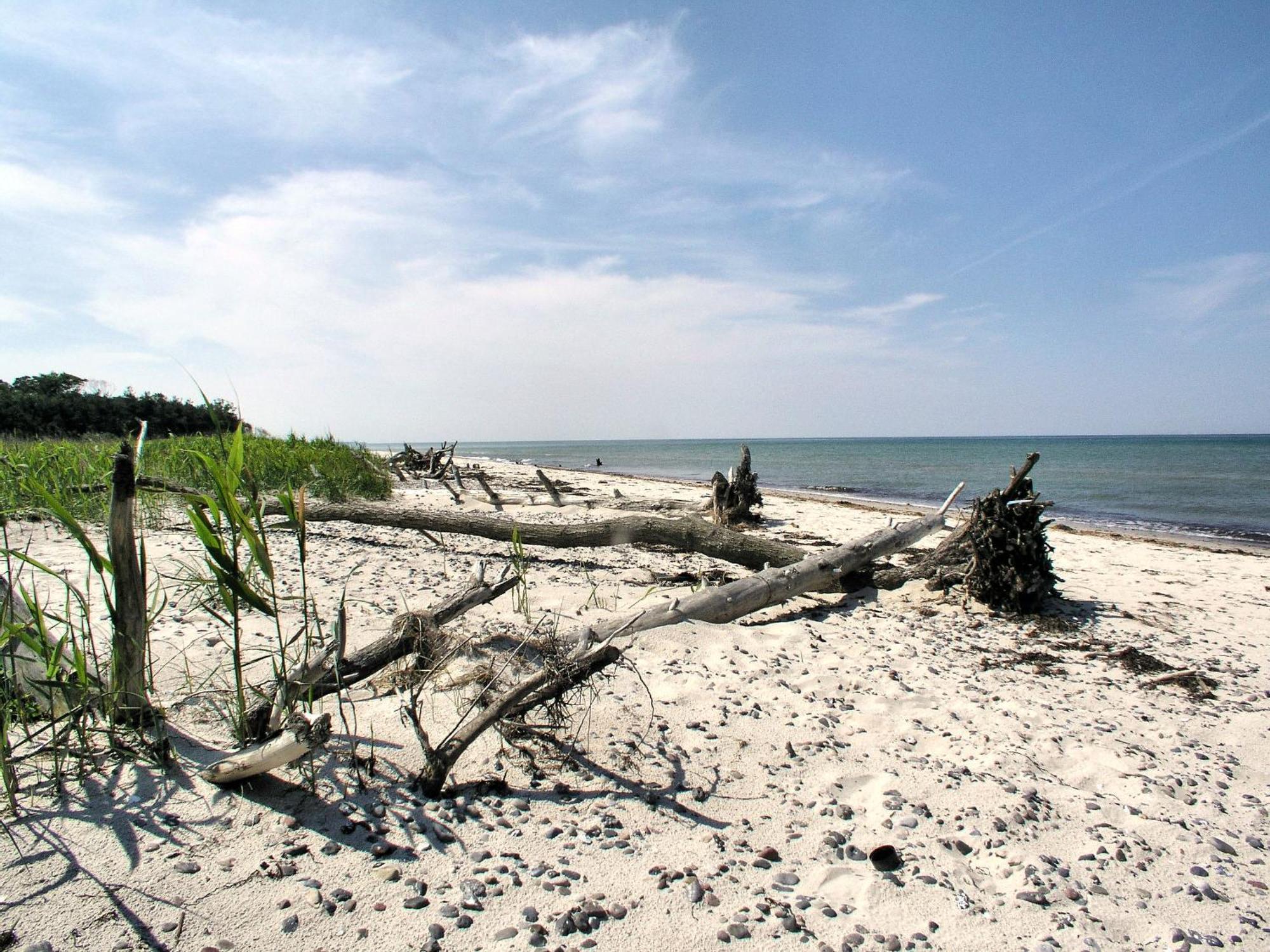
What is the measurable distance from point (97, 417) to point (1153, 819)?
29.0m

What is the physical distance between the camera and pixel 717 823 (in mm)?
2654

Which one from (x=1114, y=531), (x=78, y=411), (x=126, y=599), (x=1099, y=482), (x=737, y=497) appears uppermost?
(x=78, y=411)

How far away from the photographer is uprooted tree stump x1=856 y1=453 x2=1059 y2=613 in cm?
597

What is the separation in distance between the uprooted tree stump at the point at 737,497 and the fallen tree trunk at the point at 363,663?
853cm

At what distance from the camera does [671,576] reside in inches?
258

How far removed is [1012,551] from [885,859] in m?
4.42

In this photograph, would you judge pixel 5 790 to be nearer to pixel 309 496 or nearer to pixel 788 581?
pixel 788 581

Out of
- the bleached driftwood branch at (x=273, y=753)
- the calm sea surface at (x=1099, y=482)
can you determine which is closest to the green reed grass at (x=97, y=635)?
the bleached driftwood branch at (x=273, y=753)

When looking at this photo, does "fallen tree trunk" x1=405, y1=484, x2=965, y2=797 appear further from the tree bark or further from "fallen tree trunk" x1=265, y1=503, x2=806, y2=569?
the tree bark

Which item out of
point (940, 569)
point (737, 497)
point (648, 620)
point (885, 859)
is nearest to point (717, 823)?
point (885, 859)

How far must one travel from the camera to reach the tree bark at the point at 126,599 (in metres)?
2.52

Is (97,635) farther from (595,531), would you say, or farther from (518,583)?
(595,531)

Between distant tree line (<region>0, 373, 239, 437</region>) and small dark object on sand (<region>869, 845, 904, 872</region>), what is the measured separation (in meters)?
20.8

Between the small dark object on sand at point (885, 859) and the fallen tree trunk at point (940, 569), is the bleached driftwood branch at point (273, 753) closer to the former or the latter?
the small dark object on sand at point (885, 859)
